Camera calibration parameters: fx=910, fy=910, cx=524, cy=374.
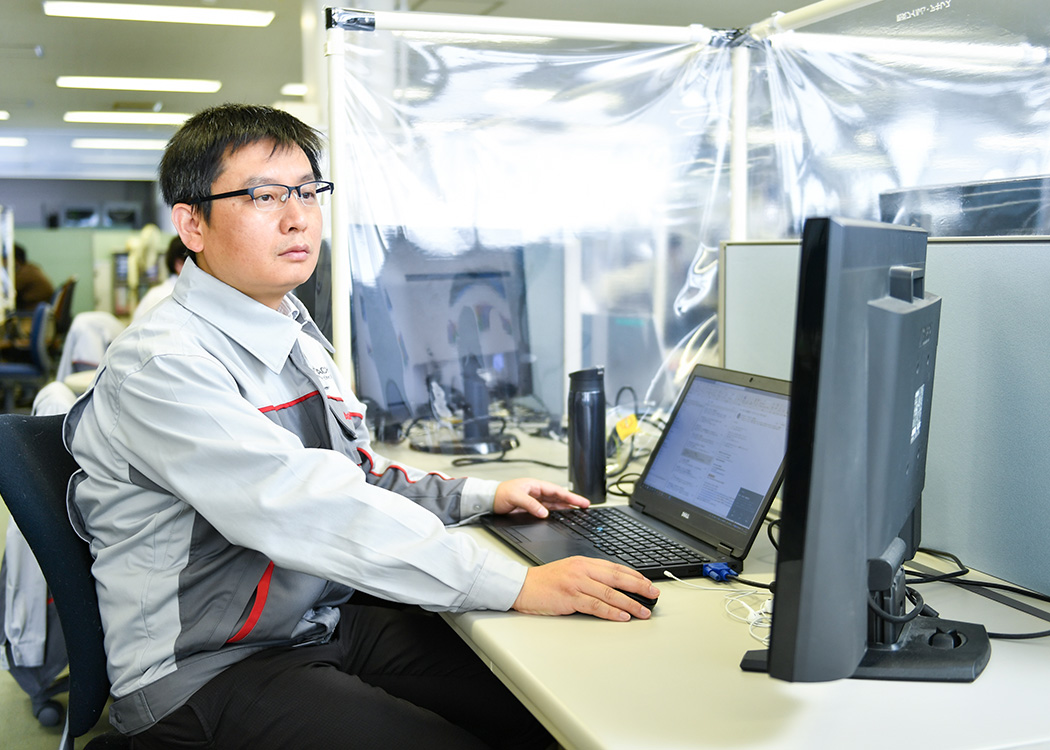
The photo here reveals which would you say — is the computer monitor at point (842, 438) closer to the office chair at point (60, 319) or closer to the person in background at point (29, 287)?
the office chair at point (60, 319)

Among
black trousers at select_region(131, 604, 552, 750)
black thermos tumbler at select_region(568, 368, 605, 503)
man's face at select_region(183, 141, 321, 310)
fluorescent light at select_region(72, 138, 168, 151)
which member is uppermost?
fluorescent light at select_region(72, 138, 168, 151)

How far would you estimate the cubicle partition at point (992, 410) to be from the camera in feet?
3.66

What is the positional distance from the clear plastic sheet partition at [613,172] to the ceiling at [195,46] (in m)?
2.11

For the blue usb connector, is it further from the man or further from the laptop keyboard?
the man

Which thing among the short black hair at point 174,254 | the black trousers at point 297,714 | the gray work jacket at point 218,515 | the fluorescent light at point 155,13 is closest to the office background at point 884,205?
the gray work jacket at point 218,515

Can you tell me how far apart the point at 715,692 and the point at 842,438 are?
288mm

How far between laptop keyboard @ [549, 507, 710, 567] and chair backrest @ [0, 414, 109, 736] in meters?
0.65

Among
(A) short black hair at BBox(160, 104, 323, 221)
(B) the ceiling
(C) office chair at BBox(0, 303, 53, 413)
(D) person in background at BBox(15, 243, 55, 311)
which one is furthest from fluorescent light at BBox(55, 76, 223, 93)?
(A) short black hair at BBox(160, 104, 323, 221)

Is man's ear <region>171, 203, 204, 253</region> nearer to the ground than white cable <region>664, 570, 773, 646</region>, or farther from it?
farther from it

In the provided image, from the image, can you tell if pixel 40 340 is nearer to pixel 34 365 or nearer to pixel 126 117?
pixel 34 365

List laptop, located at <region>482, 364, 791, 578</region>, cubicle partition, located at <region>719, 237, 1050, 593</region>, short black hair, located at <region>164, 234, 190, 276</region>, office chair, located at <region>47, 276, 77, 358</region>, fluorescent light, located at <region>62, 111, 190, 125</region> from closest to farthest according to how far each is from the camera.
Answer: cubicle partition, located at <region>719, 237, 1050, 593</region>, laptop, located at <region>482, 364, 791, 578</region>, short black hair, located at <region>164, 234, 190, 276</region>, office chair, located at <region>47, 276, 77, 358</region>, fluorescent light, located at <region>62, 111, 190, 125</region>

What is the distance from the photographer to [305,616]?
124 centimetres

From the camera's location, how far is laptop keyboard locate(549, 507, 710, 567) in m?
1.21

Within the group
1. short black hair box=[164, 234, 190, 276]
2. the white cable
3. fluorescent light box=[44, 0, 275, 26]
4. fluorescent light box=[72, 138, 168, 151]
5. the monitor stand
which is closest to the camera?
the monitor stand
